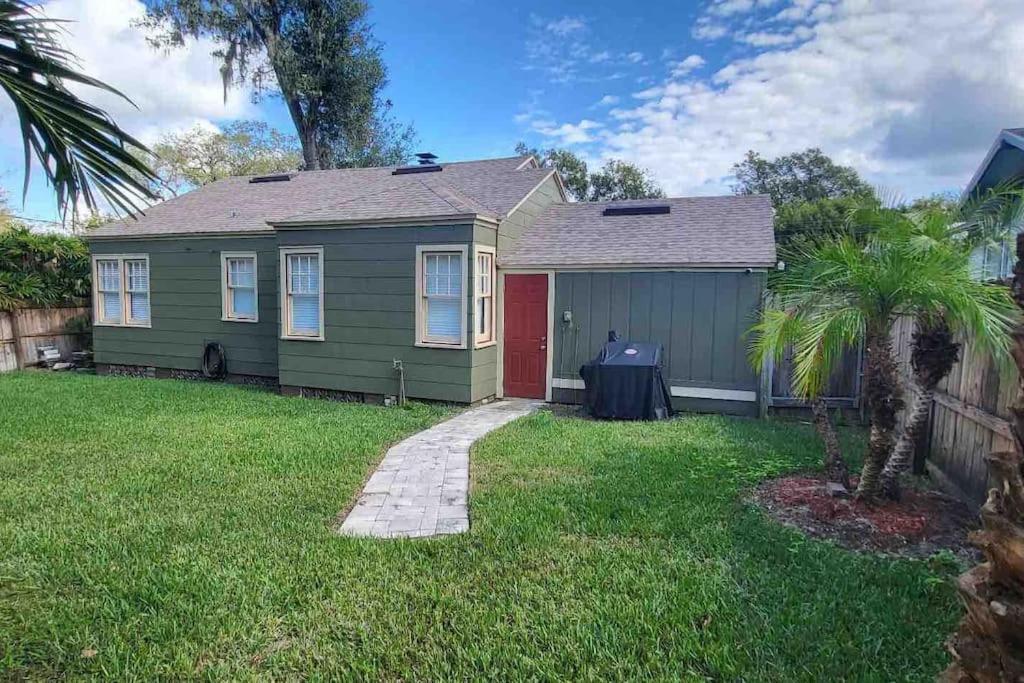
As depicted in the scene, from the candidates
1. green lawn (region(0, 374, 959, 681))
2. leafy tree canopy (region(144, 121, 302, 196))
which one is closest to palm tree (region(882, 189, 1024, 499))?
green lawn (region(0, 374, 959, 681))

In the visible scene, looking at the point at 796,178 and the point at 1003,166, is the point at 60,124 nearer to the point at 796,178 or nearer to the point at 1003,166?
the point at 1003,166

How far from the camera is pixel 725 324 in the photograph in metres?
8.31

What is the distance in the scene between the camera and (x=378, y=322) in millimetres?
9047

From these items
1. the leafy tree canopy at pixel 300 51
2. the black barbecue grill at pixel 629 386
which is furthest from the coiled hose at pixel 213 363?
the leafy tree canopy at pixel 300 51

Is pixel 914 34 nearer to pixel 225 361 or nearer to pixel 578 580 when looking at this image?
pixel 578 580

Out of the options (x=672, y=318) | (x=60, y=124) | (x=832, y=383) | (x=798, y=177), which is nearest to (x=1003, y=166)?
(x=832, y=383)

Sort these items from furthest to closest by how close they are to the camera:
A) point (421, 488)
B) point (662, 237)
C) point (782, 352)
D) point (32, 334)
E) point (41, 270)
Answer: point (41, 270)
point (32, 334)
point (662, 237)
point (421, 488)
point (782, 352)

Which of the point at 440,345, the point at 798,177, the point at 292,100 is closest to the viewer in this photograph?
the point at 440,345

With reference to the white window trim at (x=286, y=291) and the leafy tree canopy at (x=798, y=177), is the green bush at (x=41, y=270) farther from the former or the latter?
the leafy tree canopy at (x=798, y=177)

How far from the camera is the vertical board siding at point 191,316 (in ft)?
35.2

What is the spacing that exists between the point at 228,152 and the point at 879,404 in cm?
3080

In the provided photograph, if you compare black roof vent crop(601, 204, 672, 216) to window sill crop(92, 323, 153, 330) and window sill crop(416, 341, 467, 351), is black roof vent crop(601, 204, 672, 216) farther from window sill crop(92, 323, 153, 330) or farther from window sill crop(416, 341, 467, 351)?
window sill crop(92, 323, 153, 330)

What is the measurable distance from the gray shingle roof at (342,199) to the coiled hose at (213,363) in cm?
227

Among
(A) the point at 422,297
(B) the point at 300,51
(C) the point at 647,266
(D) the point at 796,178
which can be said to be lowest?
(A) the point at 422,297
